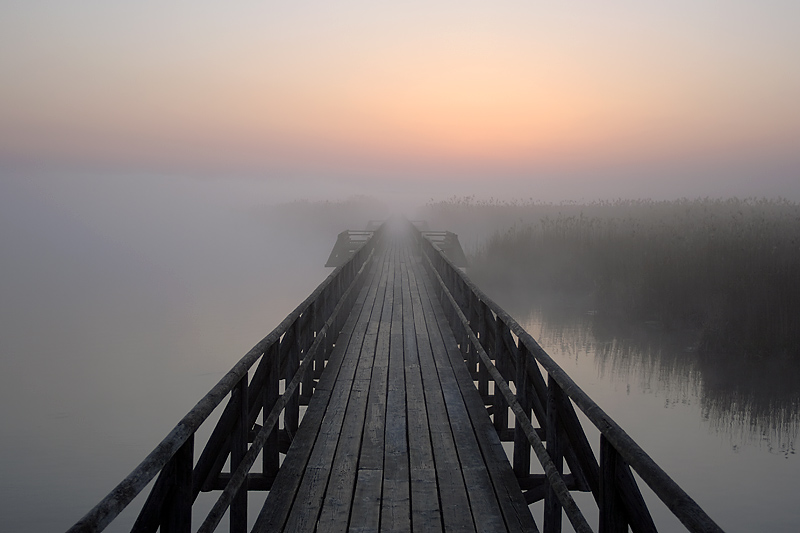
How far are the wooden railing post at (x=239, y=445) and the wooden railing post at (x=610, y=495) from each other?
214 cm

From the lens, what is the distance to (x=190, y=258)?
51000 millimetres

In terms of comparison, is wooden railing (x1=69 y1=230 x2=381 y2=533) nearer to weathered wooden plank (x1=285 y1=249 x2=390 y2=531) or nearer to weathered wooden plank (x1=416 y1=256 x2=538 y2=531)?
weathered wooden plank (x1=285 y1=249 x2=390 y2=531)

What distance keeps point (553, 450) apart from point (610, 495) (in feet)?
3.94

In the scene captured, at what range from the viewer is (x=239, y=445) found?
3.90m

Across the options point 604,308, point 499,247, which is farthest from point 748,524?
point 499,247

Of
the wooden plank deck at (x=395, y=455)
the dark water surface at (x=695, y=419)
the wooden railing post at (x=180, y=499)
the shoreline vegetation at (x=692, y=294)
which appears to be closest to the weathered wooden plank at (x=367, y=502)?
the wooden plank deck at (x=395, y=455)

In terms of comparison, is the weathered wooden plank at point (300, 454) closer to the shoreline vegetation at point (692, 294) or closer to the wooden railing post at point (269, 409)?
the wooden railing post at point (269, 409)

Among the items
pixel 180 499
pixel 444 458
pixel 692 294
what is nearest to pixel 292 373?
pixel 444 458

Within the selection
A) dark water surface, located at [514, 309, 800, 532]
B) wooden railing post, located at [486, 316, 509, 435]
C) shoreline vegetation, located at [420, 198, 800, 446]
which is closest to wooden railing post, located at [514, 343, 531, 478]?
wooden railing post, located at [486, 316, 509, 435]

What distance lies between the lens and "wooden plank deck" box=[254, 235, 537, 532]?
4.12 meters

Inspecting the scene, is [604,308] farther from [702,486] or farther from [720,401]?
[702,486]

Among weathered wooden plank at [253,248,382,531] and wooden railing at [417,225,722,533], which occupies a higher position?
wooden railing at [417,225,722,533]

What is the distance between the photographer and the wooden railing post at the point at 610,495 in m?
2.83

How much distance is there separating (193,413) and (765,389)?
1075 cm
